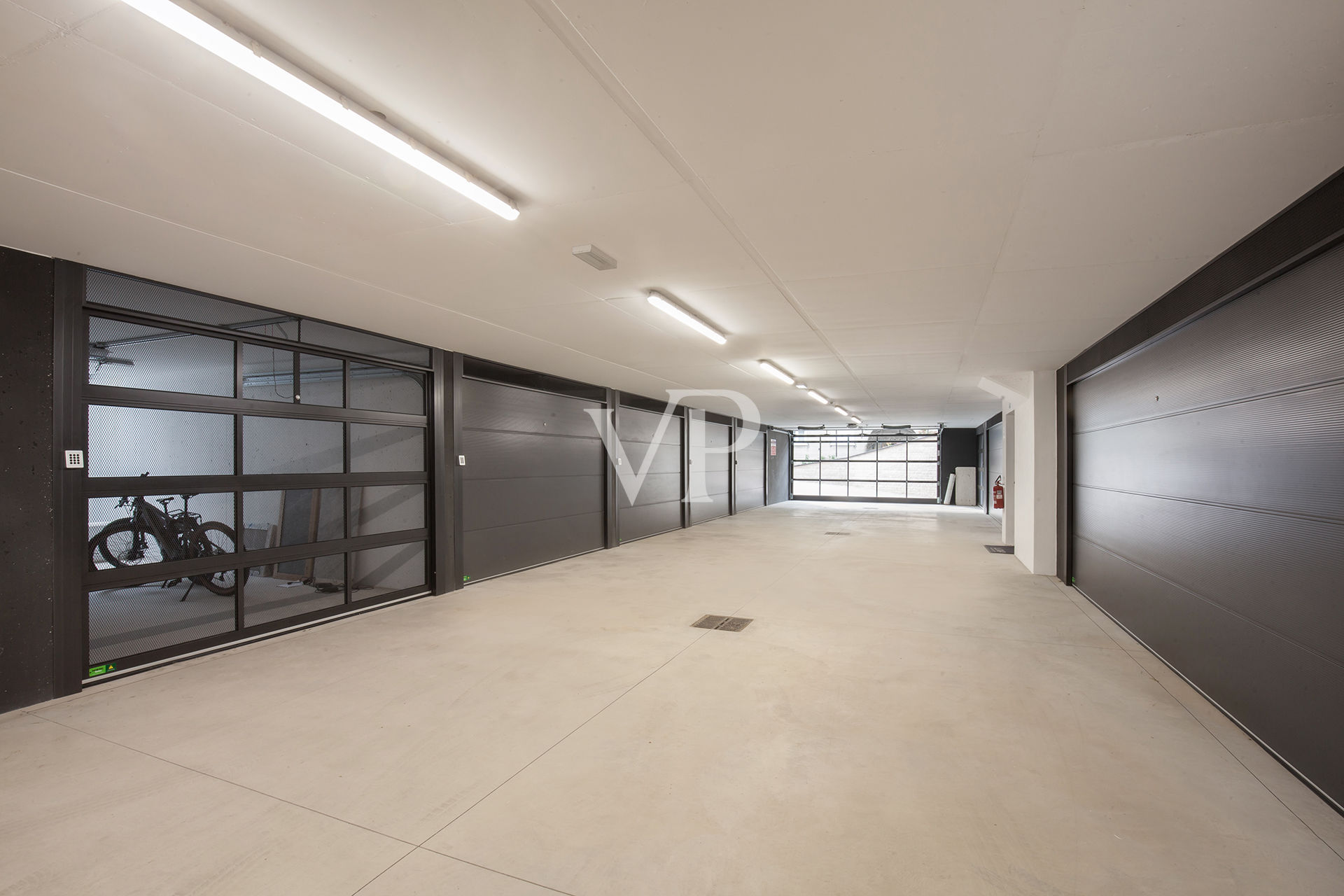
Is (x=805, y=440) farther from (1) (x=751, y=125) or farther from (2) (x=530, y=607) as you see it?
(1) (x=751, y=125)

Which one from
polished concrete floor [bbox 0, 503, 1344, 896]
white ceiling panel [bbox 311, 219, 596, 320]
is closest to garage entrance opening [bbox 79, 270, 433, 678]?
polished concrete floor [bbox 0, 503, 1344, 896]

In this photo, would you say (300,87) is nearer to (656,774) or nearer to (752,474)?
(656,774)

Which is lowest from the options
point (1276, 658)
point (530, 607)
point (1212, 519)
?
point (530, 607)

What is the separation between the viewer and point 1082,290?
12.5 feet

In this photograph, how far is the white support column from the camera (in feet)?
22.5

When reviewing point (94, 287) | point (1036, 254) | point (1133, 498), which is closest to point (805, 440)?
point (1133, 498)

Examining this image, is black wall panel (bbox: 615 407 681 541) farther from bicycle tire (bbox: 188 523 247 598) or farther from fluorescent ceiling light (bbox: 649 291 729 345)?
bicycle tire (bbox: 188 523 247 598)

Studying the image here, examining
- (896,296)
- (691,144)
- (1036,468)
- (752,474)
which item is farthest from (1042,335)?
(752,474)

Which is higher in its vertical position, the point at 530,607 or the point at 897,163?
the point at 897,163

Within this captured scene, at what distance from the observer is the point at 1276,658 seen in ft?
8.86

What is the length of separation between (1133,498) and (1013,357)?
7.33 ft

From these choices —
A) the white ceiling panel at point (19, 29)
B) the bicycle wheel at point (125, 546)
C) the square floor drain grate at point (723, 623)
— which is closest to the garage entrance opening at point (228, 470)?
the bicycle wheel at point (125, 546)

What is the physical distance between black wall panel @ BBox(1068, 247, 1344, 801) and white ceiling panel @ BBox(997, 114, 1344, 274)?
356 millimetres

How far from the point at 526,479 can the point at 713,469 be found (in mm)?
6869
